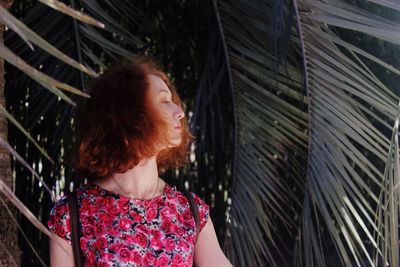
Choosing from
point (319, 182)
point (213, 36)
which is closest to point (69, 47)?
point (213, 36)

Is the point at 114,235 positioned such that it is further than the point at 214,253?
No

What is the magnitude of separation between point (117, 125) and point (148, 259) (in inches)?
11.7

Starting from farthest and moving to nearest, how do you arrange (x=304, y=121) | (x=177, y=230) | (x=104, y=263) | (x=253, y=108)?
(x=253, y=108) → (x=304, y=121) → (x=177, y=230) → (x=104, y=263)

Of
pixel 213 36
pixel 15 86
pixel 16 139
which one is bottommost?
pixel 16 139

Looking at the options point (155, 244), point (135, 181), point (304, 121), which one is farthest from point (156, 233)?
point (304, 121)

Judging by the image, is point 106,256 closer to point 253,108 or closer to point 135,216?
point 135,216

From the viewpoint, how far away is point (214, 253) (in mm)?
1757

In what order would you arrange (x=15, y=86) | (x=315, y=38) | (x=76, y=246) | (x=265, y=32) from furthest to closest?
(x=15, y=86), (x=265, y=32), (x=315, y=38), (x=76, y=246)

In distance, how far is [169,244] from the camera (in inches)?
65.4

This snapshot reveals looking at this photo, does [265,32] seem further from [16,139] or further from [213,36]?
[16,139]

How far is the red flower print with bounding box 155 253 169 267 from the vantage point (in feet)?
5.36

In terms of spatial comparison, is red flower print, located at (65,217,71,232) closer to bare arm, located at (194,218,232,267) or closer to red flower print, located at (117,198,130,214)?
red flower print, located at (117,198,130,214)

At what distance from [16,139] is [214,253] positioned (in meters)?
1.30

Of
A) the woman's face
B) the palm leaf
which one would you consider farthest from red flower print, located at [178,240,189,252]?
the palm leaf
